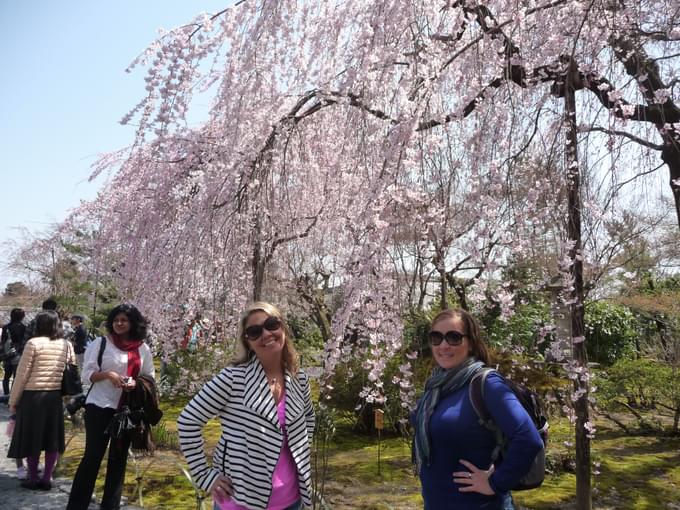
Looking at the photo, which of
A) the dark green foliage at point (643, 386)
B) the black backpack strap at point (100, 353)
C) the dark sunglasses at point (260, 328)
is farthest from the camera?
the dark green foliage at point (643, 386)

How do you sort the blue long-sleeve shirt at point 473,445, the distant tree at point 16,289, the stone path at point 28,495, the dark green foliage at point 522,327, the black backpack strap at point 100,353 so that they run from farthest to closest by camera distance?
the distant tree at point 16,289 < the dark green foliage at point 522,327 < the stone path at point 28,495 < the black backpack strap at point 100,353 < the blue long-sleeve shirt at point 473,445

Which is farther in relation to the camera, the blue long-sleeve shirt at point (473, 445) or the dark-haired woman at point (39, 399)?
the dark-haired woman at point (39, 399)

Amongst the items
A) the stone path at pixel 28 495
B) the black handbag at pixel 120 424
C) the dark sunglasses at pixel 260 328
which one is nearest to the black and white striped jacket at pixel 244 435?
the dark sunglasses at pixel 260 328

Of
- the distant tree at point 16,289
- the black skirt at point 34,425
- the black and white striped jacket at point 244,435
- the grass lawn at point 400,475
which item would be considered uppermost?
the distant tree at point 16,289

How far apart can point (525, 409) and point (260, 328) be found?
947mm

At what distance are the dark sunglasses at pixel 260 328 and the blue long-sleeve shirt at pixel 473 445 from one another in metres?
0.65

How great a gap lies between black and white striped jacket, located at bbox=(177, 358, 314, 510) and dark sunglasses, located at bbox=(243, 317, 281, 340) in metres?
0.11

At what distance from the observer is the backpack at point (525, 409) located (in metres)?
1.72

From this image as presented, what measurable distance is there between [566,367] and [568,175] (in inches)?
47.2

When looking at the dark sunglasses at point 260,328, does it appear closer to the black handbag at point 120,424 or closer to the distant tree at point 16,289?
the black handbag at point 120,424

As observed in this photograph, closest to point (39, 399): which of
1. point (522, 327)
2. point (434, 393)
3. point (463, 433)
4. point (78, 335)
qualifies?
point (434, 393)

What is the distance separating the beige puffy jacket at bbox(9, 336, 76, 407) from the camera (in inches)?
153

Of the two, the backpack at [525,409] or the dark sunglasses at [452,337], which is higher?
the dark sunglasses at [452,337]

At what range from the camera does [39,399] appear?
3.94m
